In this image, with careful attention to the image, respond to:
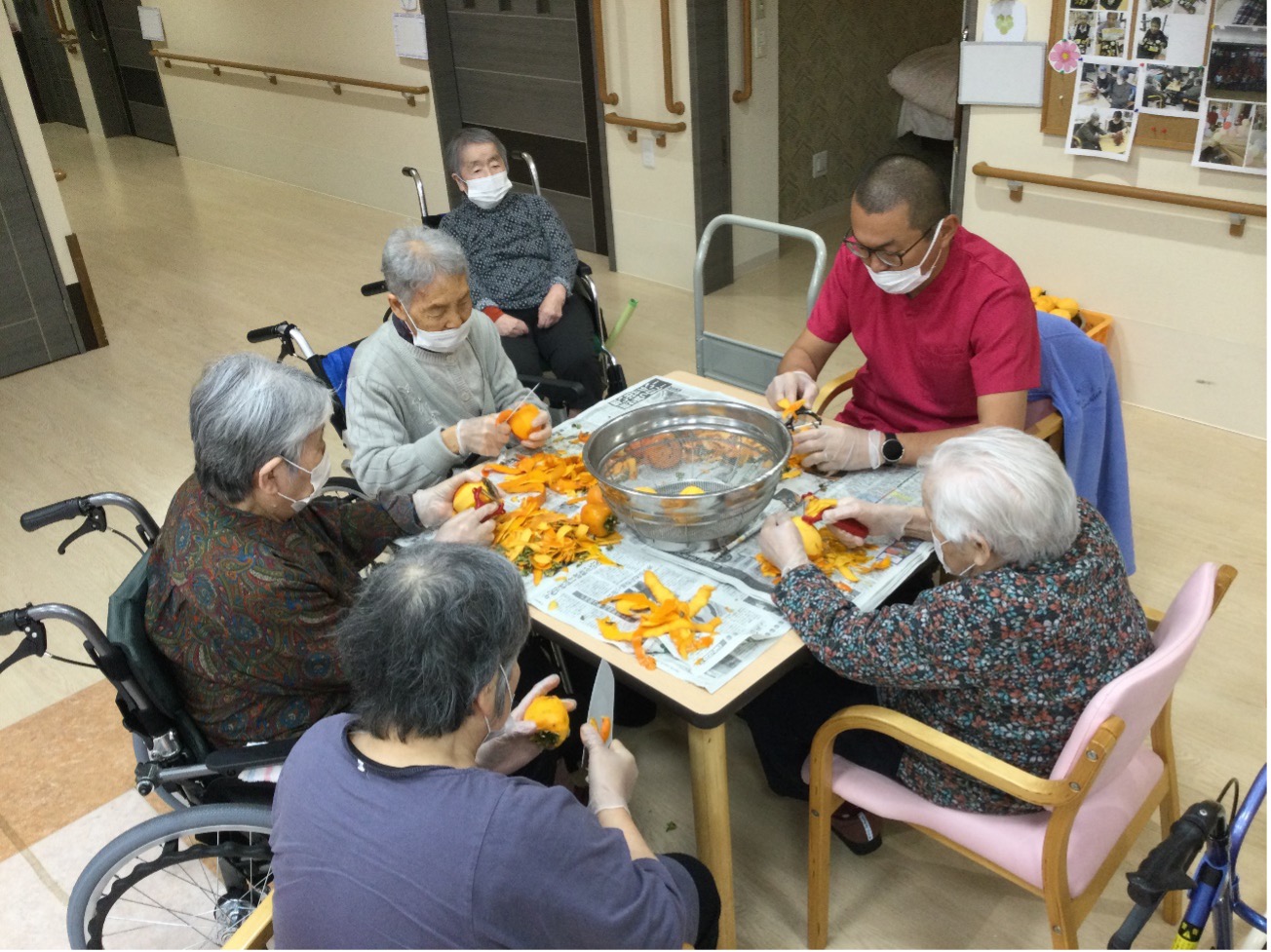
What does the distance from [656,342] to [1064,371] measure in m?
2.47

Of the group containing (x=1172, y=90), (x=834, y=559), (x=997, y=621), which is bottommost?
(x=834, y=559)

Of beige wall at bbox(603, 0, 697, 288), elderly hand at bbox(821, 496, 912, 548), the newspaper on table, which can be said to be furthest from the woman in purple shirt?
beige wall at bbox(603, 0, 697, 288)

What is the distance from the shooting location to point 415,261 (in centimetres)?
230

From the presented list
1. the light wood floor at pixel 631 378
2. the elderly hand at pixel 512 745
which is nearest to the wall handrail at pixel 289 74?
the light wood floor at pixel 631 378

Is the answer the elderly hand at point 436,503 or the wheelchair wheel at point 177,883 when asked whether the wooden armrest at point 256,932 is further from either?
the elderly hand at point 436,503

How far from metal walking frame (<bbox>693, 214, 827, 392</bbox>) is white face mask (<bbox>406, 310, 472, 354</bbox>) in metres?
0.88

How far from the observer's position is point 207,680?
1.79 metres

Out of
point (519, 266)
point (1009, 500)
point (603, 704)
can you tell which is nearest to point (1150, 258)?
point (519, 266)

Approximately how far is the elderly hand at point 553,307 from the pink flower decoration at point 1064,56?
5.98 ft

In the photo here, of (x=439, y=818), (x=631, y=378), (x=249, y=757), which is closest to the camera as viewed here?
(x=439, y=818)

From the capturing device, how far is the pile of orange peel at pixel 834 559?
Answer: 6.04 feet

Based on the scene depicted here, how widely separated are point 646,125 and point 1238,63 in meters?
2.55

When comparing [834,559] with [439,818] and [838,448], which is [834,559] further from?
[439,818]

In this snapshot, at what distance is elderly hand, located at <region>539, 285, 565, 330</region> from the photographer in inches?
140
